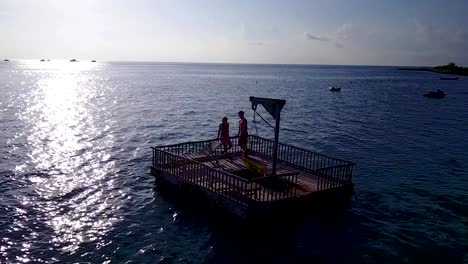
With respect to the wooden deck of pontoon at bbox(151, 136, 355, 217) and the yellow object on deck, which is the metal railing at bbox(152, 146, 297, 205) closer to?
the wooden deck of pontoon at bbox(151, 136, 355, 217)

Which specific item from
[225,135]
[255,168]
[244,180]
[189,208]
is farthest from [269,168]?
[244,180]

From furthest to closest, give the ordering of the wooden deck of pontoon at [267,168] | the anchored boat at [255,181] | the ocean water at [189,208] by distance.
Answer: the wooden deck of pontoon at [267,168] → the anchored boat at [255,181] → the ocean water at [189,208]

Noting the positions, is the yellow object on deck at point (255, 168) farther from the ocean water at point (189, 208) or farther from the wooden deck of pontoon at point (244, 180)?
the ocean water at point (189, 208)

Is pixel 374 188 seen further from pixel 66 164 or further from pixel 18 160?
pixel 18 160

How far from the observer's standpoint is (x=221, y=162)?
2211 cm

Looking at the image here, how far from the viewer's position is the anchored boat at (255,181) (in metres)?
16.8

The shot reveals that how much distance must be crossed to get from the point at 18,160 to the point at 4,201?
898cm

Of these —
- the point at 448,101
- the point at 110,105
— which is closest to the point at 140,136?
the point at 110,105

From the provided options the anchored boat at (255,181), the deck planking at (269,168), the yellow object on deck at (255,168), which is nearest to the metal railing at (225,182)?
the anchored boat at (255,181)

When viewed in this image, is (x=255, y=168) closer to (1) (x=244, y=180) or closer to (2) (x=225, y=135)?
(1) (x=244, y=180)

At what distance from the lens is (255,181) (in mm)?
17078

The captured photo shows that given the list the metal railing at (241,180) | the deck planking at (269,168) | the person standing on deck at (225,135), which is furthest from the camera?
the person standing on deck at (225,135)

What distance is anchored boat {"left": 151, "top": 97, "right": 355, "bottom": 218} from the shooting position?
1675 cm

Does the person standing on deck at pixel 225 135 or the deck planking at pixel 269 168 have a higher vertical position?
the person standing on deck at pixel 225 135
